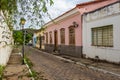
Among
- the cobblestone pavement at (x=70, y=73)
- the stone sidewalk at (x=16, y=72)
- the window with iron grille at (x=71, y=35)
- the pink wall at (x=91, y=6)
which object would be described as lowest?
the cobblestone pavement at (x=70, y=73)

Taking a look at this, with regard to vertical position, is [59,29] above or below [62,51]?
above

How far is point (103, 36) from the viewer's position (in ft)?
54.2

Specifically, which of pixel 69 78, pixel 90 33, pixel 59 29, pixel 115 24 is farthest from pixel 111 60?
pixel 59 29

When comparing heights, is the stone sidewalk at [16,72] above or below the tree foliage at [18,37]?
below

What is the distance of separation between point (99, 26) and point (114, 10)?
2.49 metres

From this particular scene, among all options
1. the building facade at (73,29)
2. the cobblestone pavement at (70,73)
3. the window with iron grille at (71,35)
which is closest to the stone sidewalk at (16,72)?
the cobblestone pavement at (70,73)

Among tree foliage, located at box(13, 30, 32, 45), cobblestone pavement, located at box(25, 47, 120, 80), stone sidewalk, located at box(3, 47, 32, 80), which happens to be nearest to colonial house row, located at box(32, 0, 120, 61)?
cobblestone pavement, located at box(25, 47, 120, 80)

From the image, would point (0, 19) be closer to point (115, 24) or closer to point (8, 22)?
point (8, 22)

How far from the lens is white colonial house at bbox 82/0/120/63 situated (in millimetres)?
14281

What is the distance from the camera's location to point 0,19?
421cm

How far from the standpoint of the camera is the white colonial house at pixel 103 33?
562 inches

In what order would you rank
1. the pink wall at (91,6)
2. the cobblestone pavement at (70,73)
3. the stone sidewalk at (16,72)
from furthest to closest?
the pink wall at (91,6)
the cobblestone pavement at (70,73)
the stone sidewalk at (16,72)

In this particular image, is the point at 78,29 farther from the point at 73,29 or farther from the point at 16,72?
the point at 16,72

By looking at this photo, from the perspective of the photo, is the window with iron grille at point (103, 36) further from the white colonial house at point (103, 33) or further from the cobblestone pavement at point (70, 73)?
the cobblestone pavement at point (70, 73)
